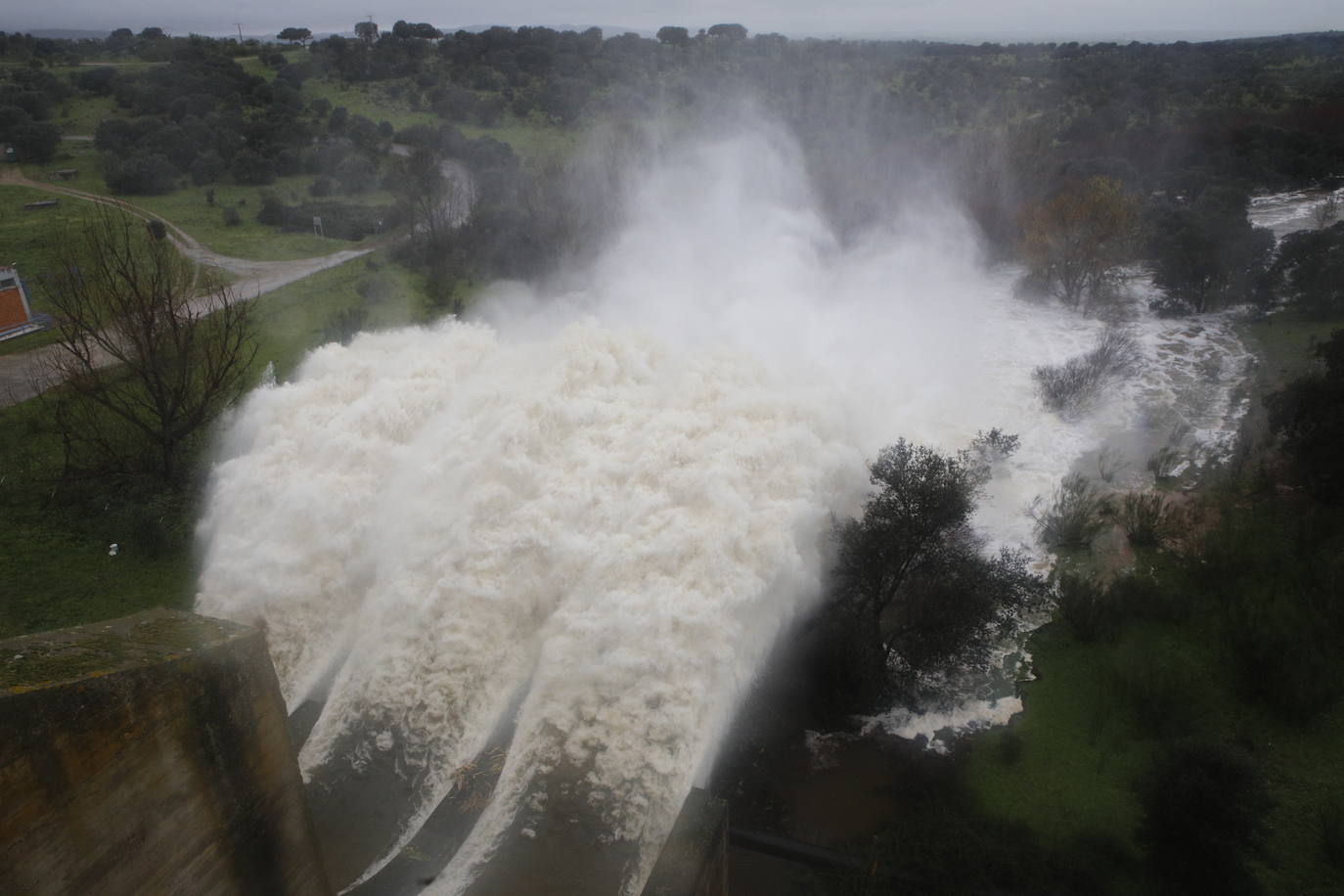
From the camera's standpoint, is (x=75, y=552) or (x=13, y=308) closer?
(x=75, y=552)

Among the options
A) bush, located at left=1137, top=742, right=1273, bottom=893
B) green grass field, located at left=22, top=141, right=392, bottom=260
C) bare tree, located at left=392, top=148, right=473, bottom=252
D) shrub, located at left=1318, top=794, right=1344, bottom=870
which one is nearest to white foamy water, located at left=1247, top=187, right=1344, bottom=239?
shrub, located at left=1318, top=794, right=1344, bottom=870

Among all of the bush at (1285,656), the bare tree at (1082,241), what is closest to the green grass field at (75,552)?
the bush at (1285,656)

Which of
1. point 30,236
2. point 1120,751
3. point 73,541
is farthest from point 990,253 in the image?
point 30,236

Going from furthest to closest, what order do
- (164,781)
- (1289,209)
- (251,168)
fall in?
(251,168) → (1289,209) → (164,781)

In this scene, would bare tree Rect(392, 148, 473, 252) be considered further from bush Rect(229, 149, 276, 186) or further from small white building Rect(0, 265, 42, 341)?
small white building Rect(0, 265, 42, 341)

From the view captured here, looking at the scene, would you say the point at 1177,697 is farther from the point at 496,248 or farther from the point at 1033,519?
the point at 496,248

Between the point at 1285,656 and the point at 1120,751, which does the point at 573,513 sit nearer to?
the point at 1120,751
